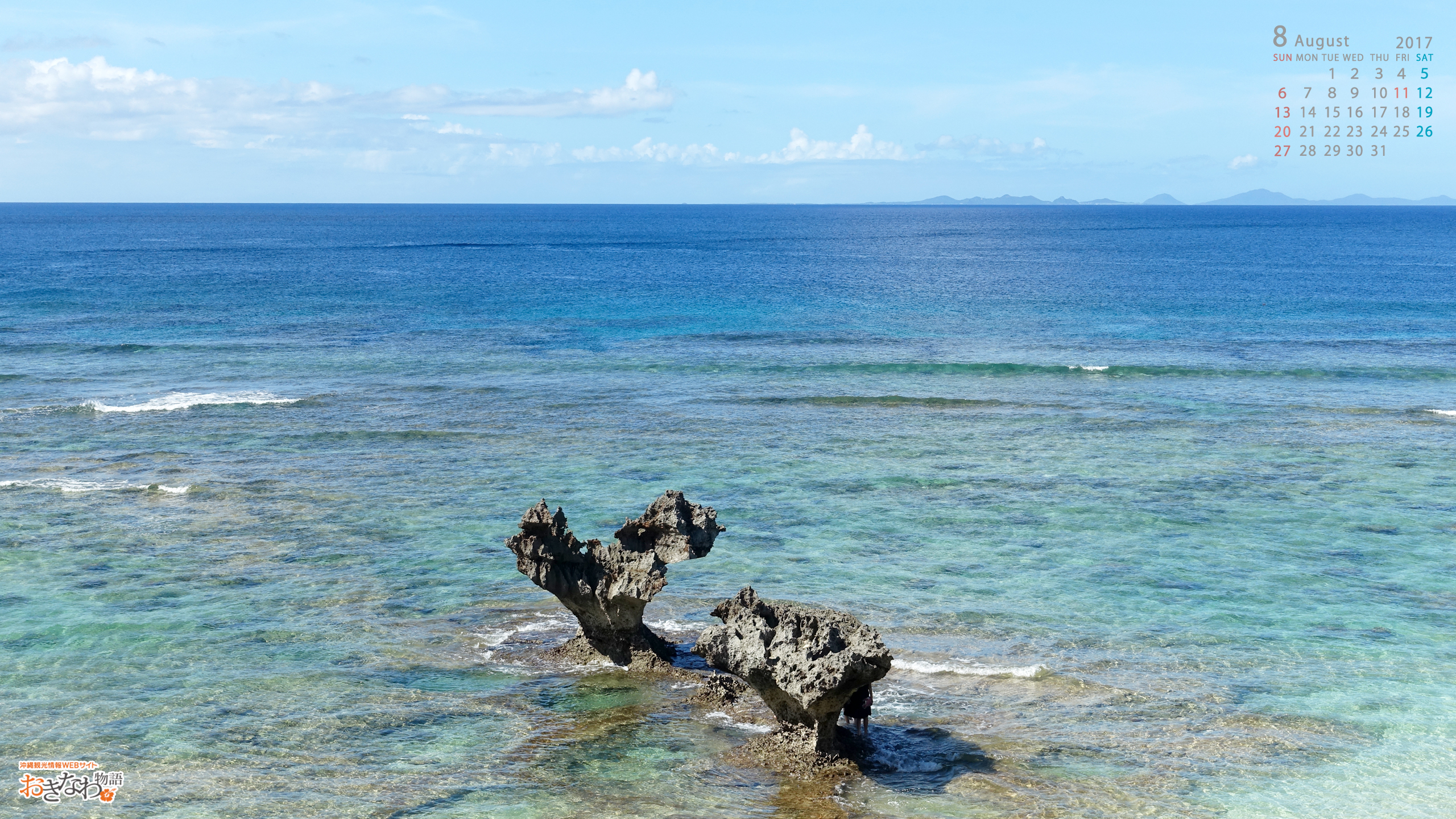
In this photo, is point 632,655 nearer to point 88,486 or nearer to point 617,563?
point 617,563

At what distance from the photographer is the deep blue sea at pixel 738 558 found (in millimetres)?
15375

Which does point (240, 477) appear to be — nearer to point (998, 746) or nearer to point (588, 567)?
point (588, 567)

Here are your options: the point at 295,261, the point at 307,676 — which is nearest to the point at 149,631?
the point at 307,676

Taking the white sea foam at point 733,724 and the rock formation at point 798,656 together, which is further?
the white sea foam at point 733,724

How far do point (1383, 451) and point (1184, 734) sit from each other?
23.6 m

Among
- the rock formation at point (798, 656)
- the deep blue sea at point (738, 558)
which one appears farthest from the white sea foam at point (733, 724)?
the rock formation at point (798, 656)

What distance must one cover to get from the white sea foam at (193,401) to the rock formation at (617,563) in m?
27.5

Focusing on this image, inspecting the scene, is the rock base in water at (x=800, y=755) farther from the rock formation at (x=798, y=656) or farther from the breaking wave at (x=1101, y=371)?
the breaking wave at (x=1101, y=371)

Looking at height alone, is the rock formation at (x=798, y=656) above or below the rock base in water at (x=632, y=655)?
above

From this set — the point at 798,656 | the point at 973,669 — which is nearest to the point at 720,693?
the point at 798,656

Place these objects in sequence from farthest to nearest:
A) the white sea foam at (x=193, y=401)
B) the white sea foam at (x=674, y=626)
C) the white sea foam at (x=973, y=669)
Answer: the white sea foam at (x=193, y=401), the white sea foam at (x=674, y=626), the white sea foam at (x=973, y=669)

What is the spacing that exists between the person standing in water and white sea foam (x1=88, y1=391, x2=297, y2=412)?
106ft

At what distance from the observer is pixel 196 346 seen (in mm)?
56781

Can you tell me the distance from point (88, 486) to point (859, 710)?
958 inches
